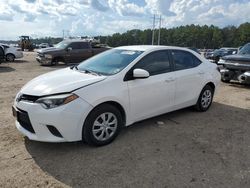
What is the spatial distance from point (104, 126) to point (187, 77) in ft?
7.57

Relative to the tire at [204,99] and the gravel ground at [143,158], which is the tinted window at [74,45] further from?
the tire at [204,99]

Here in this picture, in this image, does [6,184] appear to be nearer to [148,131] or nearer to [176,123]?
[148,131]

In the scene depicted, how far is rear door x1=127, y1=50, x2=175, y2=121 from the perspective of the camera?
4.63 meters

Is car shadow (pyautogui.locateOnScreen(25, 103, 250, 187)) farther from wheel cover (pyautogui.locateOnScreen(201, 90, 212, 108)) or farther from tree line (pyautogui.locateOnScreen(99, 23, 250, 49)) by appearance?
tree line (pyautogui.locateOnScreen(99, 23, 250, 49))

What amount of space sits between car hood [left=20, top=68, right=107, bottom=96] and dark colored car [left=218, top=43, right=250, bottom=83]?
21.7ft

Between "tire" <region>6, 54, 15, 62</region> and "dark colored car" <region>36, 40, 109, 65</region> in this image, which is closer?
"dark colored car" <region>36, 40, 109, 65</region>

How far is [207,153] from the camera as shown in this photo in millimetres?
4184

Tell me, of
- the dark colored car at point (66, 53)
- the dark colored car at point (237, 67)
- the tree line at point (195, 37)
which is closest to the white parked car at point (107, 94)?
the dark colored car at point (237, 67)

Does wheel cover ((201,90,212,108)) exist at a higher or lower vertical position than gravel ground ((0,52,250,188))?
higher

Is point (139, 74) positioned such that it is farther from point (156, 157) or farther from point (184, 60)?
point (184, 60)

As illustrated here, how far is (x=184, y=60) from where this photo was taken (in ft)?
19.0

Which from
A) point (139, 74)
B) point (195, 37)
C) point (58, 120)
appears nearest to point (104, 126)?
point (58, 120)

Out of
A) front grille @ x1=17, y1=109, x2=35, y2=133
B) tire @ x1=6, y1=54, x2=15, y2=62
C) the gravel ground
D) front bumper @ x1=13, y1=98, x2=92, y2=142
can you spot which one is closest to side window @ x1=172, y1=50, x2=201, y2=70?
the gravel ground

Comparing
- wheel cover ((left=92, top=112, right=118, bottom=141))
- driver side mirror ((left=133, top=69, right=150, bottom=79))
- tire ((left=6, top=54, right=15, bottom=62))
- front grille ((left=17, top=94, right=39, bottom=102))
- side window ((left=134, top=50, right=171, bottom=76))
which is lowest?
tire ((left=6, top=54, right=15, bottom=62))
